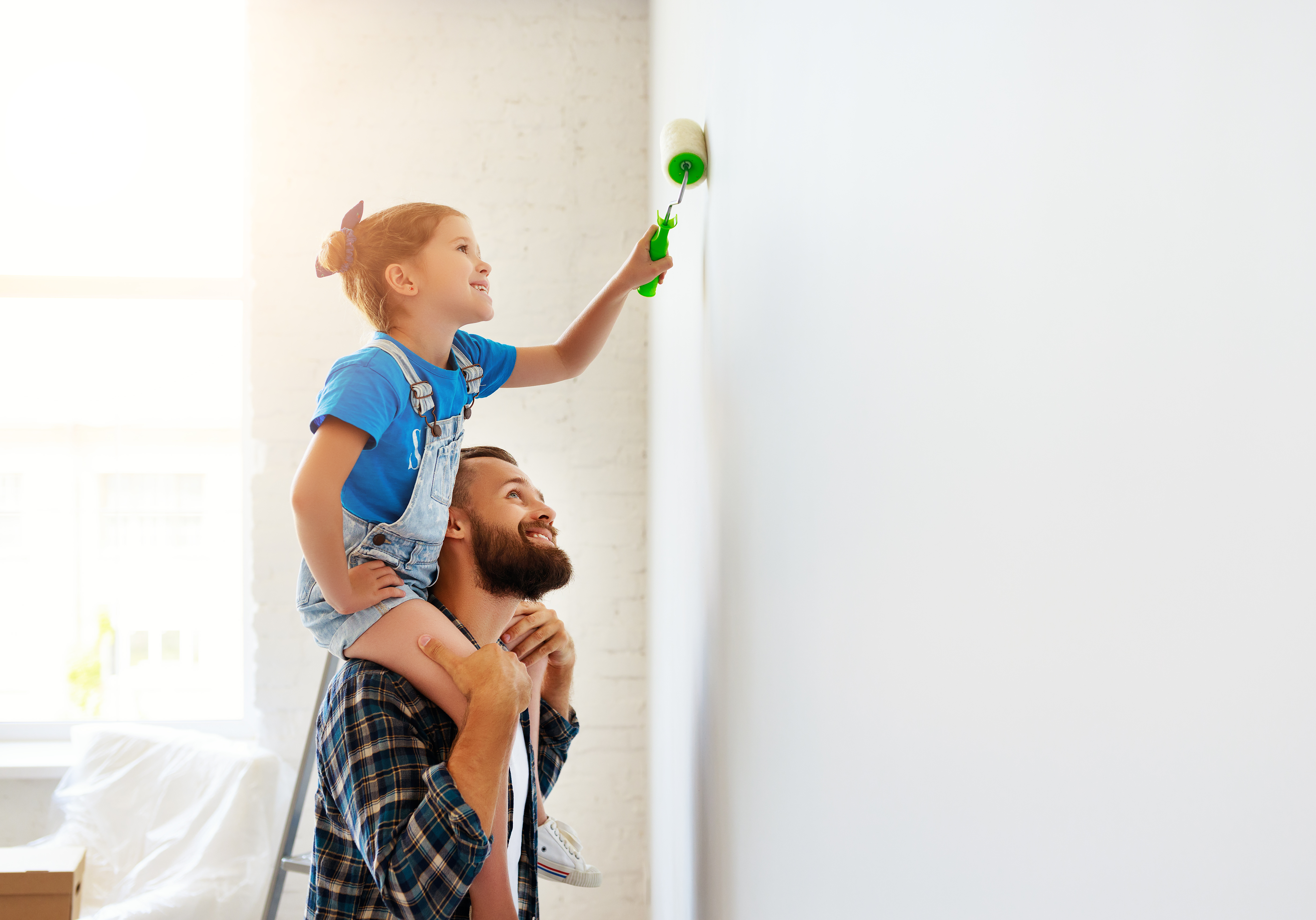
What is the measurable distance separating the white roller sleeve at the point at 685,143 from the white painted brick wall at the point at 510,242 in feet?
5.11

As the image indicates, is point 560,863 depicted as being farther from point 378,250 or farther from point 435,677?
point 378,250

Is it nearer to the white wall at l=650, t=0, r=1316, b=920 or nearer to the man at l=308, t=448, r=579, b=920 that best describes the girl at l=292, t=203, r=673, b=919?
the man at l=308, t=448, r=579, b=920

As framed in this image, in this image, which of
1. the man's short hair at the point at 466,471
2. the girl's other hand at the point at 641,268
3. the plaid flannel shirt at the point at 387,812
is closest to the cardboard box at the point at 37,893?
the plaid flannel shirt at the point at 387,812

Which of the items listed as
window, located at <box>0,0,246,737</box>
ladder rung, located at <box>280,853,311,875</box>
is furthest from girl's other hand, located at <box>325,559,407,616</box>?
window, located at <box>0,0,246,737</box>

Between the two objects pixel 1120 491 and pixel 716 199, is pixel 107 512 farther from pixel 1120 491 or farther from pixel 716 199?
pixel 1120 491

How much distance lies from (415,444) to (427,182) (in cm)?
187

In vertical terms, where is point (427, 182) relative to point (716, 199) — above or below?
above

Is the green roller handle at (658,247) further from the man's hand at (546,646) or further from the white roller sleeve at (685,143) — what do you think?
the man's hand at (546,646)

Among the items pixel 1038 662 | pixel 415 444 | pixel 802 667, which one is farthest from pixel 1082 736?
pixel 415 444

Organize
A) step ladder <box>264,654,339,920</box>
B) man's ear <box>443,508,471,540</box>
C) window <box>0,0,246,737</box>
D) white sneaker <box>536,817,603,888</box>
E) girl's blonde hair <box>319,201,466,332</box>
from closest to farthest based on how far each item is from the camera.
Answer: girl's blonde hair <box>319,201,466,332</box> → man's ear <box>443,508,471,540</box> → white sneaker <box>536,817,603,888</box> → step ladder <box>264,654,339,920</box> → window <box>0,0,246,737</box>

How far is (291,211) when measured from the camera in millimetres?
2902

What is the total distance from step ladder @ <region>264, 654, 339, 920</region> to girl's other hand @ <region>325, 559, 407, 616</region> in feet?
3.71

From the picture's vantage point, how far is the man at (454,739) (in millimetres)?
1154

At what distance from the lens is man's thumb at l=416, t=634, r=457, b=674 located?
50.8 inches
